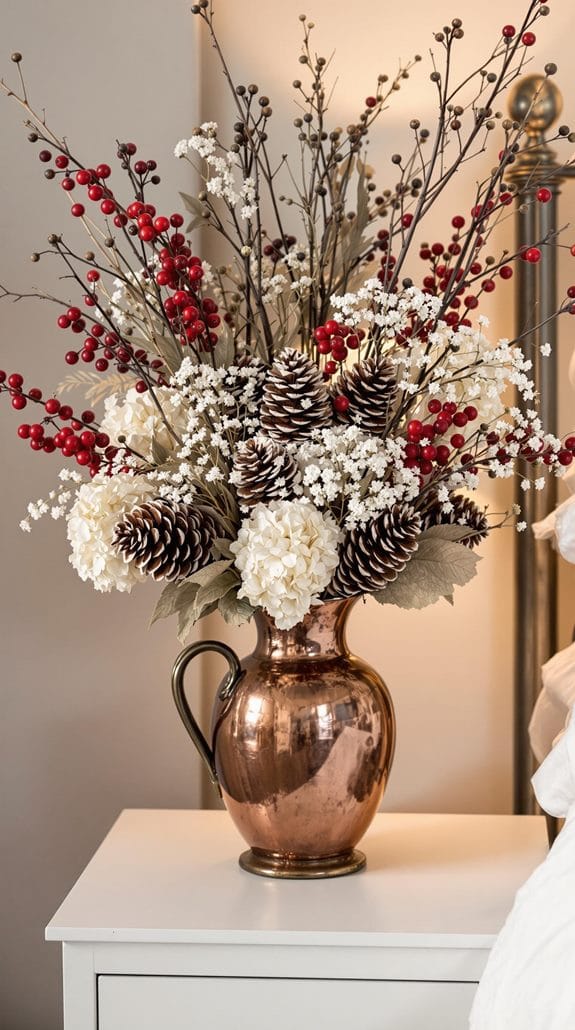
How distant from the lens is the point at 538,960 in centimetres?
87

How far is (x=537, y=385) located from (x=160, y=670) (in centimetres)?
65

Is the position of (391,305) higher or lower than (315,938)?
higher

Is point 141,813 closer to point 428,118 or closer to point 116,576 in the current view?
point 116,576

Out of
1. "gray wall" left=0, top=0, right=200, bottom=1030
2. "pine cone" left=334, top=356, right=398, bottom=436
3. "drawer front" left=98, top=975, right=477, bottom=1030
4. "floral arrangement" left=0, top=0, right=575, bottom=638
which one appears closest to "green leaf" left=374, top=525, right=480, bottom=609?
"floral arrangement" left=0, top=0, right=575, bottom=638

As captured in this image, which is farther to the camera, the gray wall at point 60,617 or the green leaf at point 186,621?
the gray wall at point 60,617

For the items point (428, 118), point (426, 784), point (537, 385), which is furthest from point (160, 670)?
point (428, 118)

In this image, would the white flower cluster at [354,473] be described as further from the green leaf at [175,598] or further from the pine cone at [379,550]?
the green leaf at [175,598]

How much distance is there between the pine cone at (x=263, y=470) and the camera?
43.3 inches

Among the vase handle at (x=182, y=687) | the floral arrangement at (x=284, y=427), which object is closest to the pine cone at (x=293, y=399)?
the floral arrangement at (x=284, y=427)

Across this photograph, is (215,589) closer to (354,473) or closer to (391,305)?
(354,473)

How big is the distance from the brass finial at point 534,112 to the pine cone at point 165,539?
0.71m

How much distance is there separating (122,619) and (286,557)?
1.81 feet

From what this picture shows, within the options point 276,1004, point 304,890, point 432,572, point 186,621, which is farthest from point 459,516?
point 276,1004

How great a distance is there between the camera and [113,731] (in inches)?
62.3
